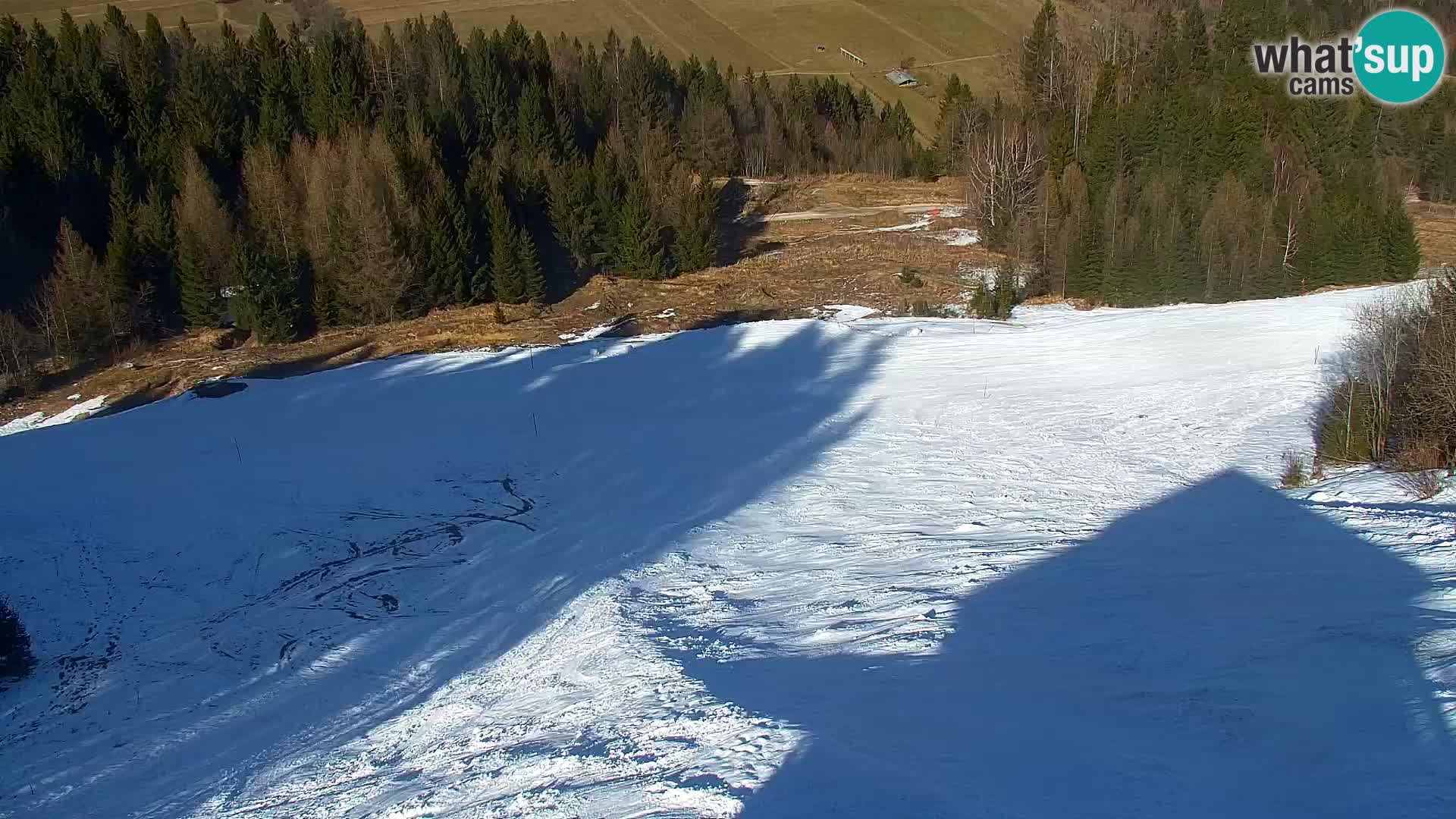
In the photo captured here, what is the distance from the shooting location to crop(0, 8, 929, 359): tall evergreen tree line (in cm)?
3412

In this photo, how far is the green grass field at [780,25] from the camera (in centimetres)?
7306

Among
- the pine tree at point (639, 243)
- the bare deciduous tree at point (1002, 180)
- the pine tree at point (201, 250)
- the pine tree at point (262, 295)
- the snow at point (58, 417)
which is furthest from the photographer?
the bare deciduous tree at point (1002, 180)

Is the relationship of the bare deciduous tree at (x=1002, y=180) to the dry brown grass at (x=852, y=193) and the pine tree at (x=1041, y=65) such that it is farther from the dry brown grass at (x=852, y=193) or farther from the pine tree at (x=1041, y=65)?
the pine tree at (x=1041, y=65)

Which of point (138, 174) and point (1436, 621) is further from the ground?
point (138, 174)

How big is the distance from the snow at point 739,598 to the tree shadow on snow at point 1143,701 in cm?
4

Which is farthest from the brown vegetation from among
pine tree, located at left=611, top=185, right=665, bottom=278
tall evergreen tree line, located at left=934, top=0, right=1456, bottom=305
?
pine tree, located at left=611, top=185, right=665, bottom=278

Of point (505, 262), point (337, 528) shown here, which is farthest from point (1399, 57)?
point (337, 528)

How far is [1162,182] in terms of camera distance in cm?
4081

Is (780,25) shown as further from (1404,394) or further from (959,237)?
(1404,394)

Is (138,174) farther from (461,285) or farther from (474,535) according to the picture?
(474,535)

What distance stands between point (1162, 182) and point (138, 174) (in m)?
40.0

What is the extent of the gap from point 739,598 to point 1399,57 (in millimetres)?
53121

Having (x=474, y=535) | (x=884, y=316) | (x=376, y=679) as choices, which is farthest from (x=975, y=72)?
(x=376, y=679)

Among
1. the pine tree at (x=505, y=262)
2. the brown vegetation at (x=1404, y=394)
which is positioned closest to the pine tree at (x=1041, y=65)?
the pine tree at (x=505, y=262)
